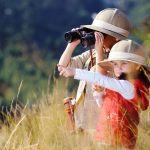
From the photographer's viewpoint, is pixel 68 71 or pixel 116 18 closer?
pixel 68 71

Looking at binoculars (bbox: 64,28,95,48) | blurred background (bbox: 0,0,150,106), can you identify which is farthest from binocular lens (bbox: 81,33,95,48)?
blurred background (bbox: 0,0,150,106)

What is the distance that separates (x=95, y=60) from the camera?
4785 mm

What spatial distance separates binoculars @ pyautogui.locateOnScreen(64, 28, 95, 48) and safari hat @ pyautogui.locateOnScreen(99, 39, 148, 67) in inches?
8.3

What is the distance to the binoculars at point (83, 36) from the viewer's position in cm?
464

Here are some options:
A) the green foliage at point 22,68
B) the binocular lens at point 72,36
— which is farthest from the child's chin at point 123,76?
the green foliage at point 22,68

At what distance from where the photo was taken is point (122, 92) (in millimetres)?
4312

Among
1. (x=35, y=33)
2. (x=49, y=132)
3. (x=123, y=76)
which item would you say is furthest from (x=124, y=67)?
(x=35, y=33)

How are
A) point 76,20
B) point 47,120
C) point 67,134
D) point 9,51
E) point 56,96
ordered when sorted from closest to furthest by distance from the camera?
point 67,134 → point 47,120 → point 56,96 → point 9,51 → point 76,20

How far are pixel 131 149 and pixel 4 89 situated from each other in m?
37.6

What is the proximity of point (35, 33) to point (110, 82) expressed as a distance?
52837 millimetres

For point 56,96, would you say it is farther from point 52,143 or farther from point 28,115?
point 52,143

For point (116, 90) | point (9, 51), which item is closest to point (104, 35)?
point (116, 90)

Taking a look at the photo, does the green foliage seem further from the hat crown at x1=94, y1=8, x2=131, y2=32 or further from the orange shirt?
the orange shirt

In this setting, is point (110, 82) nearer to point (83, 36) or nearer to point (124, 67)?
point (124, 67)
